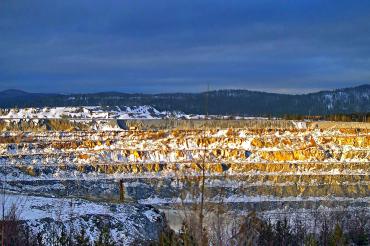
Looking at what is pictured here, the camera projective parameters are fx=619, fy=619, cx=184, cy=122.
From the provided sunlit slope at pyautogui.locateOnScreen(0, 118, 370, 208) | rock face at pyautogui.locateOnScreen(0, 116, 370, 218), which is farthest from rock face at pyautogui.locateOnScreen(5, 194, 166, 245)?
sunlit slope at pyautogui.locateOnScreen(0, 118, 370, 208)

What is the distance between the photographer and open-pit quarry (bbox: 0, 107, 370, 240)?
148 feet

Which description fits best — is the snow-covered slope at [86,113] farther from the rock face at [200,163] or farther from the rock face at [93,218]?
the rock face at [93,218]

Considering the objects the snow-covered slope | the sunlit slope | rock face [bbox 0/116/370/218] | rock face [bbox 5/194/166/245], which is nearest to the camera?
rock face [bbox 5/194/166/245]

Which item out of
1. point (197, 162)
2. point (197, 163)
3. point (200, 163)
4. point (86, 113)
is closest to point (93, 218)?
point (197, 163)

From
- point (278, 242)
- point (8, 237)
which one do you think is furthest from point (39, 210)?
point (8, 237)

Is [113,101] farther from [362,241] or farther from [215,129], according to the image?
[362,241]

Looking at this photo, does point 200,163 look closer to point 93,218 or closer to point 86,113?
point 93,218

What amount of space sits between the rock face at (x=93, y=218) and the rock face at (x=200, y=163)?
15520mm

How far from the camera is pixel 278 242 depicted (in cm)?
1442

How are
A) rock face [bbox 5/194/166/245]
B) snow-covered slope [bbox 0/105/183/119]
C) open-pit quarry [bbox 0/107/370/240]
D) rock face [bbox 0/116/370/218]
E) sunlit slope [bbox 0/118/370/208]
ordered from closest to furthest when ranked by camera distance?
rock face [bbox 5/194/166/245] < open-pit quarry [bbox 0/107/370/240] < rock face [bbox 0/116/370/218] < sunlit slope [bbox 0/118/370/208] < snow-covered slope [bbox 0/105/183/119]

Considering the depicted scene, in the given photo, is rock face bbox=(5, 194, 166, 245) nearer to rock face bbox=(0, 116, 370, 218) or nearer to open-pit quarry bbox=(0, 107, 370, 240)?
open-pit quarry bbox=(0, 107, 370, 240)

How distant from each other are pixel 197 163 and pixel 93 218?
1882 cm

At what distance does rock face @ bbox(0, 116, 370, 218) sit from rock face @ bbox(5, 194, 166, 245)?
15.5 metres

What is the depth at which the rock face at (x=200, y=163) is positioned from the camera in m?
46.0
